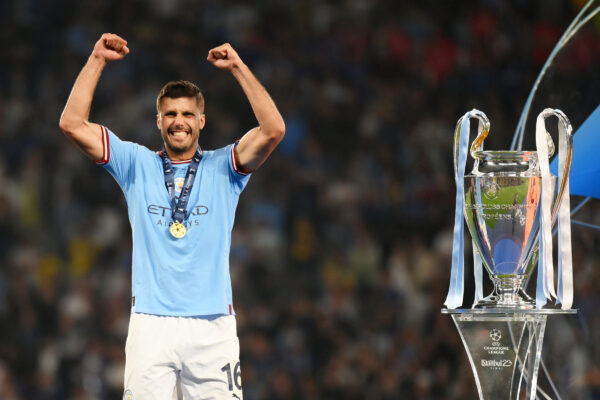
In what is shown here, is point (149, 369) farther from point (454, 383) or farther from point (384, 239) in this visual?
point (384, 239)

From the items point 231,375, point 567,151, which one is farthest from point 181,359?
point 567,151

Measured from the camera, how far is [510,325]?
8.75ft

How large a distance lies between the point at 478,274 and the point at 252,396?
363cm

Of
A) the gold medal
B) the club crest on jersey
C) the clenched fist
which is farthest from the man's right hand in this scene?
the gold medal

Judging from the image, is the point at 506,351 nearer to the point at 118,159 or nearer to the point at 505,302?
the point at 505,302

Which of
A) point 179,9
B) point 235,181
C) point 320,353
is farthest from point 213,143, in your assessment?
point 235,181

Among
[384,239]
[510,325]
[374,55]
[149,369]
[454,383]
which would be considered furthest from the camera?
[374,55]

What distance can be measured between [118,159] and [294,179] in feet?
12.7

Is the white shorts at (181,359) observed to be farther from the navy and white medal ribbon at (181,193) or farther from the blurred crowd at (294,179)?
the blurred crowd at (294,179)

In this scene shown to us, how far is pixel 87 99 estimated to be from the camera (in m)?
3.01

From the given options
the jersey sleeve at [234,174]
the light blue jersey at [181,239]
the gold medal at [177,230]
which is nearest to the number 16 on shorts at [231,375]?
the light blue jersey at [181,239]

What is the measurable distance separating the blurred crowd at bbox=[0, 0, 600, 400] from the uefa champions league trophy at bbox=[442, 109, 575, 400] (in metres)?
3.41

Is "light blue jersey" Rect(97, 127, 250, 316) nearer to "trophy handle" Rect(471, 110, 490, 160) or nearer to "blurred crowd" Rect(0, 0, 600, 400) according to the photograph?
"trophy handle" Rect(471, 110, 490, 160)

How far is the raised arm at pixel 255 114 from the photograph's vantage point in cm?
299
